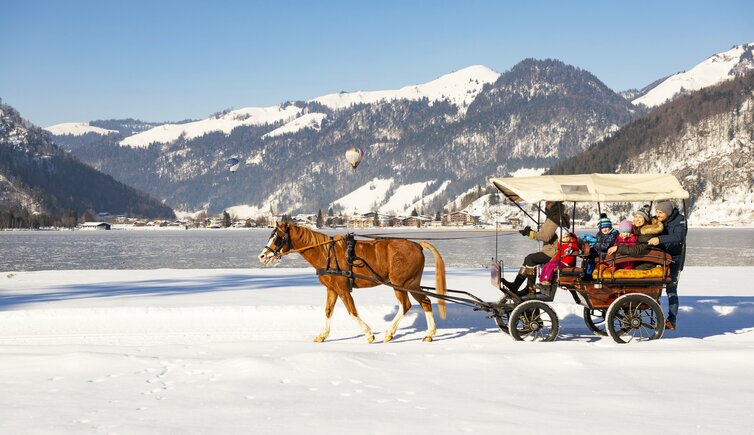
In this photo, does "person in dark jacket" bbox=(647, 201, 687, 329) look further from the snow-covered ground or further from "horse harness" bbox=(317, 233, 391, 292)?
"horse harness" bbox=(317, 233, 391, 292)

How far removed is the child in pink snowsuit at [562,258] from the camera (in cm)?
1120

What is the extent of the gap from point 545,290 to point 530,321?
56 centimetres

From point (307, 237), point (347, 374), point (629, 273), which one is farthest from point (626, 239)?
point (347, 374)

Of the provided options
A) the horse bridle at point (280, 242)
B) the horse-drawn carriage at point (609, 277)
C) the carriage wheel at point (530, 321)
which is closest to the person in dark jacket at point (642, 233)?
the horse-drawn carriage at point (609, 277)

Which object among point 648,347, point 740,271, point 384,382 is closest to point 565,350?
point 648,347

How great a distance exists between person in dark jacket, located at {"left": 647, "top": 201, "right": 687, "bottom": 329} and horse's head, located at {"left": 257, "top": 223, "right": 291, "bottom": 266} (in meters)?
5.77

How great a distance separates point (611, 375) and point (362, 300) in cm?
826

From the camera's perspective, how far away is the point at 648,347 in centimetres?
1015

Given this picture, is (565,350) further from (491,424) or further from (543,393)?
(491,424)

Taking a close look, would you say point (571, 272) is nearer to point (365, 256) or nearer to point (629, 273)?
→ point (629, 273)

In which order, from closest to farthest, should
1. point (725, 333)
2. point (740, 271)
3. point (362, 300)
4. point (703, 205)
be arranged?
point (725, 333), point (362, 300), point (740, 271), point (703, 205)

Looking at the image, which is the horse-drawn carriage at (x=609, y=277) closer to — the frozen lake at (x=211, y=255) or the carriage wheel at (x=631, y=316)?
the carriage wheel at (x=631, y=316)

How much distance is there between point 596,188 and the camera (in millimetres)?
11180

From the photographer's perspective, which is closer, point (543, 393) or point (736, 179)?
point (543, 393)
